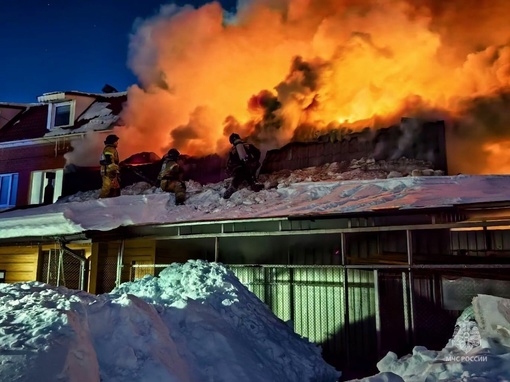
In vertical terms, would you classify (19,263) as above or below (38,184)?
below

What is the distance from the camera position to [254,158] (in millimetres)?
12648

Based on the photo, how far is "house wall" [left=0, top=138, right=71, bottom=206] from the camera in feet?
58.5

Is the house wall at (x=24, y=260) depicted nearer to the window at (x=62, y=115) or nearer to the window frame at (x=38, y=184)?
the window frame at (x=38, y=184)

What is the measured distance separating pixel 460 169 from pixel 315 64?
6.21 m

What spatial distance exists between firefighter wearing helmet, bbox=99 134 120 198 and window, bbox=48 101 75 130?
18.3 feet

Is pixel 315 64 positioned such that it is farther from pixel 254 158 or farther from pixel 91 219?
pixel 91 219

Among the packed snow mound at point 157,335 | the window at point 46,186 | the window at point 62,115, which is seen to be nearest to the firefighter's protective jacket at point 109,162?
the window at point 46,186

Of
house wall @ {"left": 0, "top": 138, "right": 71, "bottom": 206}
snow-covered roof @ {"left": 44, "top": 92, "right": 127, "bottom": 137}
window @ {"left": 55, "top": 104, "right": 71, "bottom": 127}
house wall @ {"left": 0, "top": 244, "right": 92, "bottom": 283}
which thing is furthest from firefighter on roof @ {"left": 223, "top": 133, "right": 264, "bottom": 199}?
window @ {"left": 55, "top": 104, "right": 71, "bottom": 127}

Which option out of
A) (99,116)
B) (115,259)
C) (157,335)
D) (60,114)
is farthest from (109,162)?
(157,335)

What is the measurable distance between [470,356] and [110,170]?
36.3 feet

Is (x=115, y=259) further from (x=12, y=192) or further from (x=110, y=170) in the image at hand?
(x=12, y=192)

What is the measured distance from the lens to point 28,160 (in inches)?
729

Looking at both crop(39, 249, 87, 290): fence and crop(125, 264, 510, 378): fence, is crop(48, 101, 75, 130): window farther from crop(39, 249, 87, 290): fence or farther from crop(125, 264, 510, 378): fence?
crop(125, 264, 510, 378): fence

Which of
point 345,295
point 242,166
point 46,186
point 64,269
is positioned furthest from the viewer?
point 46,186
